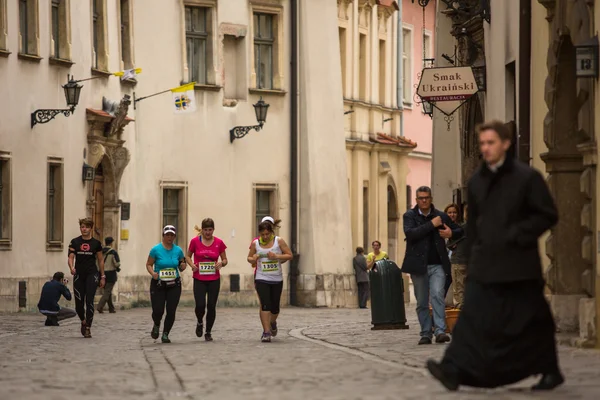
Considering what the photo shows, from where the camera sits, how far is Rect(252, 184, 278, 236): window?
1750 inches

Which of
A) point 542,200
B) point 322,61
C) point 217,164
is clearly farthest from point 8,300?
point 542,200

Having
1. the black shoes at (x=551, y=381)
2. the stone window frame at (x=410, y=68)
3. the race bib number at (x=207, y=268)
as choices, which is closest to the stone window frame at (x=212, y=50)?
the stone window frame at (x=410, y=68)

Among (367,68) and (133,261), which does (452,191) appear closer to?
(133,261)

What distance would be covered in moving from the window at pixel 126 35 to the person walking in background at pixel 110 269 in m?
4.74

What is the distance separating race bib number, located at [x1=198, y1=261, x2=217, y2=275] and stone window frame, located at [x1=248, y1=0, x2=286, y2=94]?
64.7 ft

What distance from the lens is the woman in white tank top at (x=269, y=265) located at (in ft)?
79.6

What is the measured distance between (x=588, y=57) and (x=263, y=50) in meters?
26.4

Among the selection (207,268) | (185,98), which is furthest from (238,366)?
(185,98)

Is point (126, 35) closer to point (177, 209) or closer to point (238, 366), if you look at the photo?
point (177, 209)

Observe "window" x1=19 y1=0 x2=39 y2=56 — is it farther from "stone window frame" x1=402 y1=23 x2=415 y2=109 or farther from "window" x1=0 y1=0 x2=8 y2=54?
"stone window frame" x1=402 y1=23 x2=415 y2=109

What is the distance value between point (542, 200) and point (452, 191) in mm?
20734

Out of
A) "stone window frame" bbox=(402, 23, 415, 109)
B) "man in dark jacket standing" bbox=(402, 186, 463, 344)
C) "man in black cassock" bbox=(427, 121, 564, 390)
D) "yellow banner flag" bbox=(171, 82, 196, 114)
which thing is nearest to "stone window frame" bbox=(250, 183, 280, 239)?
"yellow banner flag" bbox=(171, 82, 196, 114)

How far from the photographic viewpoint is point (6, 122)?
34.6m

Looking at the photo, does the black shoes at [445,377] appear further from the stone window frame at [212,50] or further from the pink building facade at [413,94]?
the pink building facade at [413,94]
